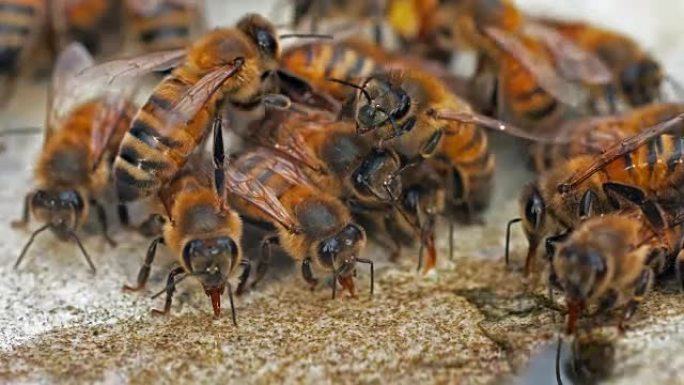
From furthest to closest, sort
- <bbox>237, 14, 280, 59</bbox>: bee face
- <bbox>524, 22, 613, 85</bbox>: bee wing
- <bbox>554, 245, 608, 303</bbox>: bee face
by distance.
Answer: <bbox>524, 22, 613, 85</bbox>: bee wing, <bbox>237, 14, 280, 59</bbox>: bee face, <bbox>554, 245, 608, 303</bbox>: bee face

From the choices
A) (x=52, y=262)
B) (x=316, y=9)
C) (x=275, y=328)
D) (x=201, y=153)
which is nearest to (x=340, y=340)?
(x=275, y=328)

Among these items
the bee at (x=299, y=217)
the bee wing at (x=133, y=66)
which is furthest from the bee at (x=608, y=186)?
the bee wing at (x=133, y=66)

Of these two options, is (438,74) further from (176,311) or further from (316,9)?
(176,311)

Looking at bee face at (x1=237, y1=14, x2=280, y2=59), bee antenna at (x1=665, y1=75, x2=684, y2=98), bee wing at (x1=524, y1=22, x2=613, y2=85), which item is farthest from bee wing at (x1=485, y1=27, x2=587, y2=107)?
bee face at (x1=237, y1=14, x2=280, y2=59)

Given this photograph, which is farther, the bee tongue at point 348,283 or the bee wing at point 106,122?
the bee wing at point 106,122

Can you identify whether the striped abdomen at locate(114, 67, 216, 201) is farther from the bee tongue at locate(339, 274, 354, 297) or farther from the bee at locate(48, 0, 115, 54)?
the bee at locate(48, 0, 115, 54)

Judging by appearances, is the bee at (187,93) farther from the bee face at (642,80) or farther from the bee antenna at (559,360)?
the bee face at (642,80)
